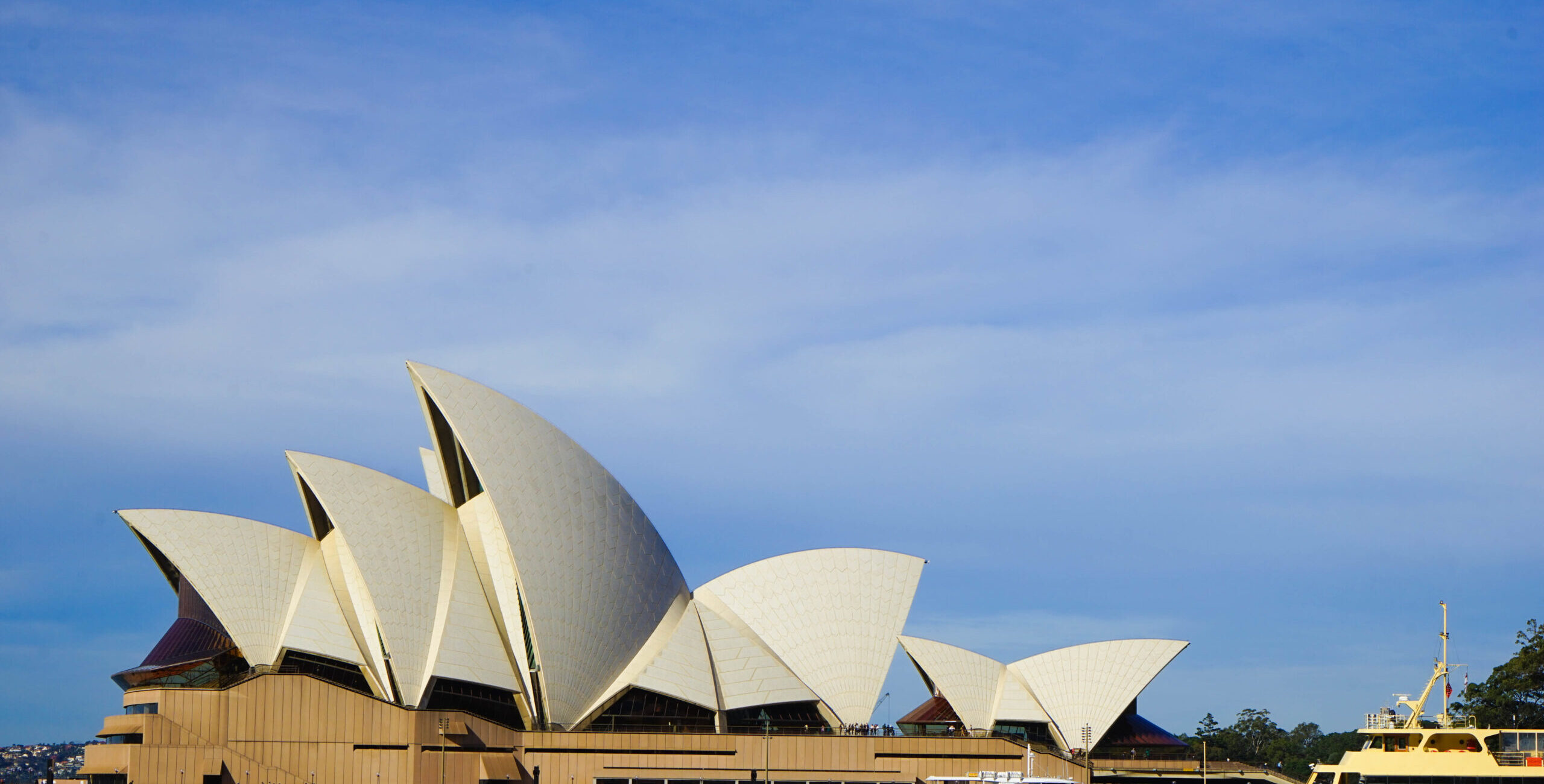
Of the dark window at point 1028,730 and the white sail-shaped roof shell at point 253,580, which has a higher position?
the white sail-shaped roof shell at point 253,580

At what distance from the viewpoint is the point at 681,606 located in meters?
53.8

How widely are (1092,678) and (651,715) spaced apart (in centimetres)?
1816

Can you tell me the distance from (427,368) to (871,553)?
1891 centimetres

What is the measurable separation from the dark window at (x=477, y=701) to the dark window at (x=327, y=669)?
2312 millimetres

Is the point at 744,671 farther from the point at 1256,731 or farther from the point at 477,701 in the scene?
the point at 1256,731

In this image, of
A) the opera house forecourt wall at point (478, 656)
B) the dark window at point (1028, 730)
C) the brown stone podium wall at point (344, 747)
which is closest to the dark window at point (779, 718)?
the opera house forecourt wall at point (478, 656)

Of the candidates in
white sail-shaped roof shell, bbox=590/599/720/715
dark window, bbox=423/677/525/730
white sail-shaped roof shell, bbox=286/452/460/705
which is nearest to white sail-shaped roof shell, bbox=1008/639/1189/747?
white sail-shaped roof shell, bbox=590/599/720/715

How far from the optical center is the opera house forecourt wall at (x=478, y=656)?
45.8 metres

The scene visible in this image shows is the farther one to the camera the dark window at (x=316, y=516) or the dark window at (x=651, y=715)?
the dark window at (x=651, y=715)

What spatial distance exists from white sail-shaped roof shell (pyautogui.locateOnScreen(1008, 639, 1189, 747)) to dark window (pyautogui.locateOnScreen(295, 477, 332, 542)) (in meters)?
27.0

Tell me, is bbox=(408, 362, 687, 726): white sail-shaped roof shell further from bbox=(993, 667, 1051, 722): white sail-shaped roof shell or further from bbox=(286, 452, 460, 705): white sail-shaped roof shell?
bbox=(993, 667, 1051, 722): white sail-shaped roof shell

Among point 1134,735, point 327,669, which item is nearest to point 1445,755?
point 1134,735

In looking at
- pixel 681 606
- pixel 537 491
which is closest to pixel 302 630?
pixel 537 491

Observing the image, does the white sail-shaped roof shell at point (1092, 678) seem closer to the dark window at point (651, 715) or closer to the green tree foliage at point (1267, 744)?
the dark window at point (651, 715)
